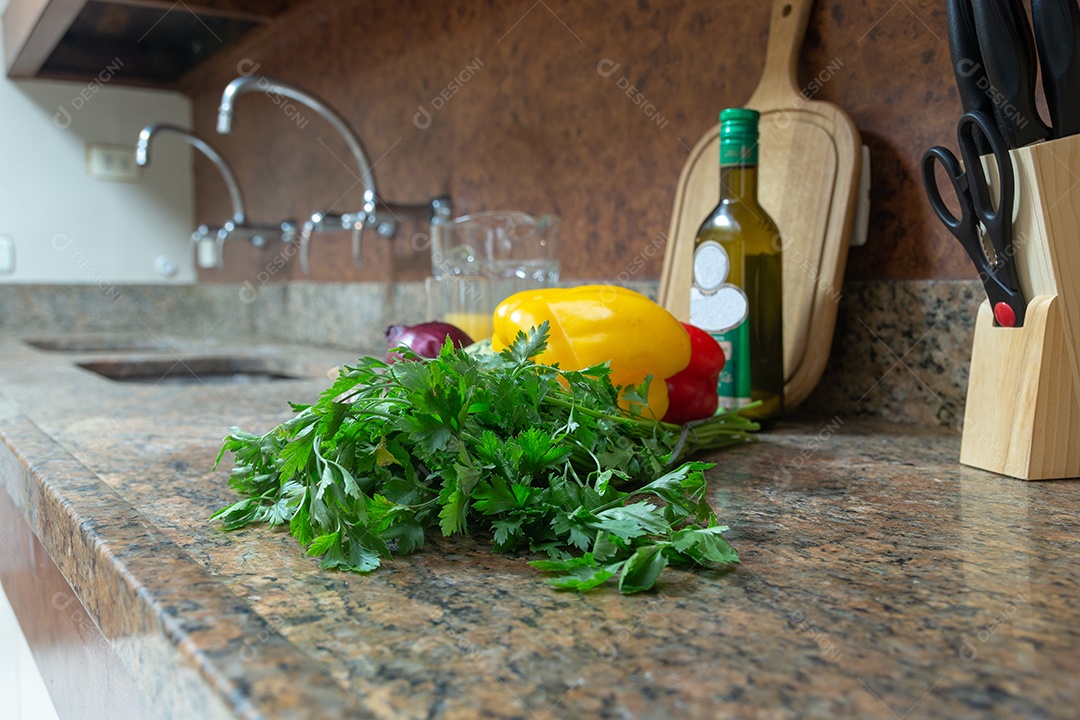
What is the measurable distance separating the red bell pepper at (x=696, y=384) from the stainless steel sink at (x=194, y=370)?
1292mm

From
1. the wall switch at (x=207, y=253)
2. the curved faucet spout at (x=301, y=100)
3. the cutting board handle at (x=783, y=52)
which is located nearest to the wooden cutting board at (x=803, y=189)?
the cutting board handle at (x=783, y=52)

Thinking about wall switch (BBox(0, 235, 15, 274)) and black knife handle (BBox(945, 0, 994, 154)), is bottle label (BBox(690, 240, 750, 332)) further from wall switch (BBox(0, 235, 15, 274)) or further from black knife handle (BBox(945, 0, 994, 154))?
wall switch (BBox(0, 235, 15, 274))

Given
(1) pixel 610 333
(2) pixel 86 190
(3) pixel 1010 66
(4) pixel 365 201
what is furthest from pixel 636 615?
(2) pixel 86 190

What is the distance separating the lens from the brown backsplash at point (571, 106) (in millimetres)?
951

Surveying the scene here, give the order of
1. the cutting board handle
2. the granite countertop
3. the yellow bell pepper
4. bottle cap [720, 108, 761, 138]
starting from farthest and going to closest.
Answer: the cutting board handle < bottle cap [720, 108, 761, 138] < the yellow bell pepper < the granite countertop

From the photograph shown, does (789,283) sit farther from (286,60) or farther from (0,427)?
(286,60)

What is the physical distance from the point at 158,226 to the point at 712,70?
2.51m

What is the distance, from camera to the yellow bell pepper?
2.50 ft

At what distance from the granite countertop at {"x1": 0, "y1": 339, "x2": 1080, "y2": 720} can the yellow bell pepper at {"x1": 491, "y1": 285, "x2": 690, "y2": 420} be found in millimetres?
130

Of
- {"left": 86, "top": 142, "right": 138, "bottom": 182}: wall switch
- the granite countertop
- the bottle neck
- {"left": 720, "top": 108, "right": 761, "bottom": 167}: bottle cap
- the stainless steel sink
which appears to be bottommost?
the stainless steel sink

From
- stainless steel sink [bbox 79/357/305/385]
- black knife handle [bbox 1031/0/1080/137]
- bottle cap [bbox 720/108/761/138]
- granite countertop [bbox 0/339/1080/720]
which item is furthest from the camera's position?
stainless steel sink [bbox 79/357/305/385]

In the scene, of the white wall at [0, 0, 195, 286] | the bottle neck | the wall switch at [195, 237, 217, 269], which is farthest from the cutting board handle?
the white wall at [0, 0, 195, 286]

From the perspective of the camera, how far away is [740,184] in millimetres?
907

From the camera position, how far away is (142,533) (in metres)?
0.53
